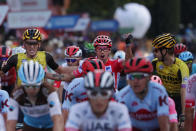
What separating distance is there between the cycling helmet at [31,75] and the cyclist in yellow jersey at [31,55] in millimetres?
3061

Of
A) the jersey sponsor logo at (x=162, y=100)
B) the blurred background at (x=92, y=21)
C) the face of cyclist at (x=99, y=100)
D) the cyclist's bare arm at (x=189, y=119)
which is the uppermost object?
the blurred background at (x=92, y=21)

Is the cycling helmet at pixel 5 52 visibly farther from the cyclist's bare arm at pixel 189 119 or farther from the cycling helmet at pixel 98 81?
the cycling helmet at pixel 98 81

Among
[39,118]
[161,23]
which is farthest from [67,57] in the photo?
[161,23]

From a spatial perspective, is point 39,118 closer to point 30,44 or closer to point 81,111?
point 81,111

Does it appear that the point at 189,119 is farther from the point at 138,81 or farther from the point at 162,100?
the point at 138,81

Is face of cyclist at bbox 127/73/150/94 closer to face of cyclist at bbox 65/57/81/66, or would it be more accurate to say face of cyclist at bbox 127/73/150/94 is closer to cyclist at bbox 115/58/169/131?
cyclist at bbox 115/58/169/131

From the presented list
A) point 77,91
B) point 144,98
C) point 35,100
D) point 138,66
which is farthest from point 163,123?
point 77,91

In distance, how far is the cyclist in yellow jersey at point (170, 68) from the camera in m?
9.14

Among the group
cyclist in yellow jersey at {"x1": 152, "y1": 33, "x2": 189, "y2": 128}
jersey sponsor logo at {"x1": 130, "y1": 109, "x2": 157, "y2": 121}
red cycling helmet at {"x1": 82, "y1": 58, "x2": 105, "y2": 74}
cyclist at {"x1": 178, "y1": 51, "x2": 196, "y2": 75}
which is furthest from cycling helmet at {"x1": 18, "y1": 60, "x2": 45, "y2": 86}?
cyclist at {"x1": 178, "y1": 51, "x2": 196, "y2": 75}

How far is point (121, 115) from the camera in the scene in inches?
214

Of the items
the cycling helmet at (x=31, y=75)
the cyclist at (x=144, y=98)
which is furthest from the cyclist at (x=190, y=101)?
the cycling helmet at (x=31, y=75)

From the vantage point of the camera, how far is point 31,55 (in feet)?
30.5

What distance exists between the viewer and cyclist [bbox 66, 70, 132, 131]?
5301mm

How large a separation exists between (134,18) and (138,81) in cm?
4067
